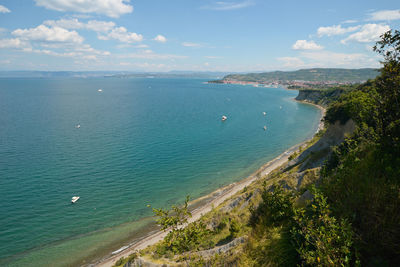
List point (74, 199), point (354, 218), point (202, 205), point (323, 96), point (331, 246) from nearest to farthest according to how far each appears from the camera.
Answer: point (331, 246) → point (354, 218) → point (74, 199) → point (202, 205) → point (323, 96)

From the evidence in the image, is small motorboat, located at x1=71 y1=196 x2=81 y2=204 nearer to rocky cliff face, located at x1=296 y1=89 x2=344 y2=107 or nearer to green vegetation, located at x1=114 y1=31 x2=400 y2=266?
green vegetation, located at x1=114 y1=31 x2=400 y2=266

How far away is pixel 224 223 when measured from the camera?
2336 centimetres

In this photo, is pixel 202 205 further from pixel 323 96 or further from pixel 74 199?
pixel 323 96

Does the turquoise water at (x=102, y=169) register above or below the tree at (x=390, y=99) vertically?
below

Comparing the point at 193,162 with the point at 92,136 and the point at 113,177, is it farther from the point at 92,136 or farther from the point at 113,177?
the point at 92,136

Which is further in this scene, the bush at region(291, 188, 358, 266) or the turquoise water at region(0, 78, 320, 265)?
the turquoise water at region(0, 78, 320, 265)

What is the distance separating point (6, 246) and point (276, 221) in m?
42.0

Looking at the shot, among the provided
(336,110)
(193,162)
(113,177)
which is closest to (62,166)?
(113,177)

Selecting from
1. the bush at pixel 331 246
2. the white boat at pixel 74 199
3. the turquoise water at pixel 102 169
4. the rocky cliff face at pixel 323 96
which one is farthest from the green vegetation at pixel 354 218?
the rocky cliff face at pixel 323 96

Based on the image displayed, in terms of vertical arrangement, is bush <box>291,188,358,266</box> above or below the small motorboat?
above

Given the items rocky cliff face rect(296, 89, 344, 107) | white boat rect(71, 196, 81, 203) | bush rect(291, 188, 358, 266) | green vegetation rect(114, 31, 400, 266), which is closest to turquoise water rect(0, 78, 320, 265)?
white boat rect(71, 196, 81, 203)

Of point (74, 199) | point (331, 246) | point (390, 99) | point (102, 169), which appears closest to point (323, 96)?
point (102, 169)

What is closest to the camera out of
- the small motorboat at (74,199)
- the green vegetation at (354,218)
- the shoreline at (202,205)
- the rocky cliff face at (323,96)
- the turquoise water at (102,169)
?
the green vegetation at (354,218)

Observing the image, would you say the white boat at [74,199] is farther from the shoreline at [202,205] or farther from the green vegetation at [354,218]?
the green vegetation at [354,218]
